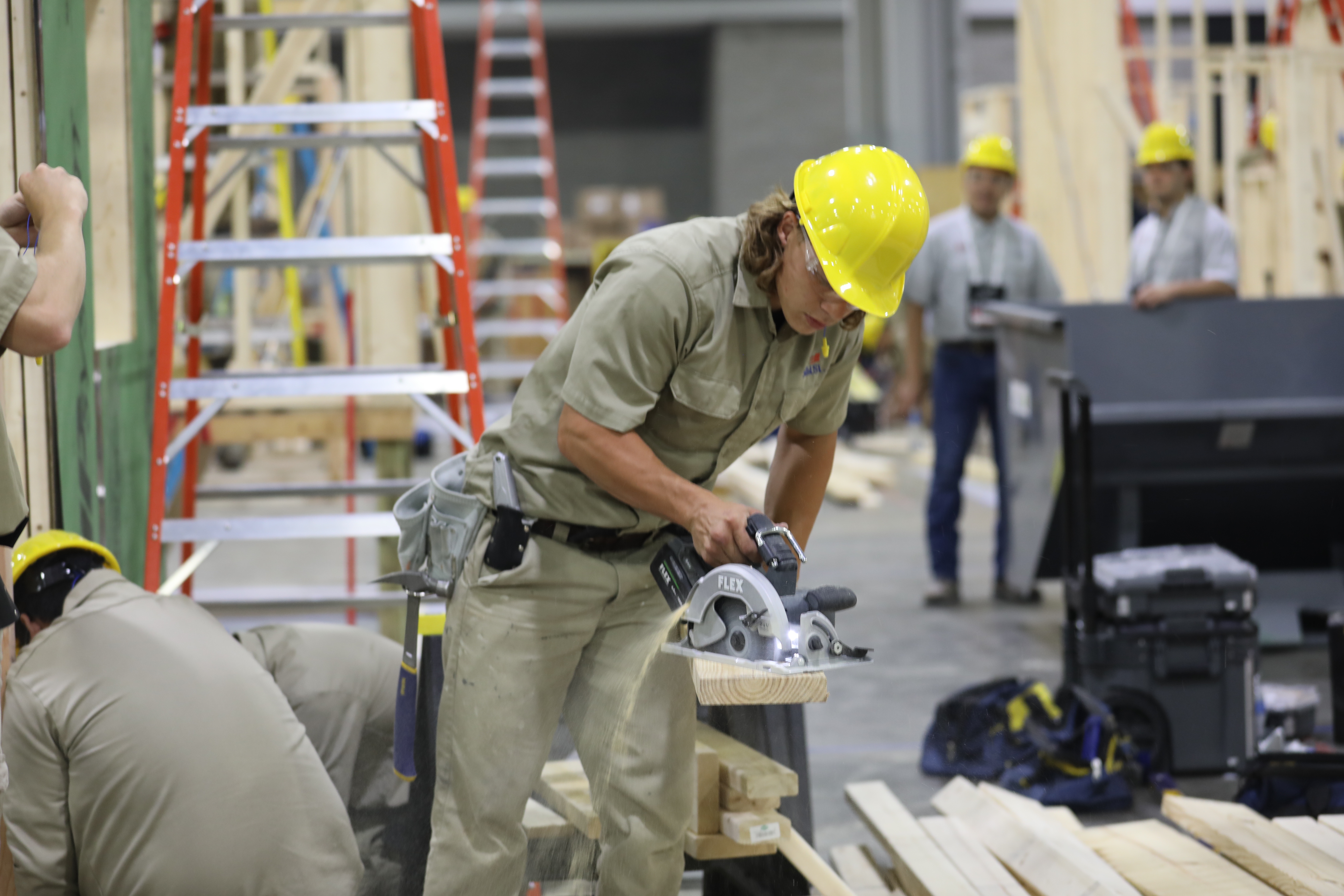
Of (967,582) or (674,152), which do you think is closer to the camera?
(967,582)

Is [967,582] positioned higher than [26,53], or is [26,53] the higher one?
[26,53]

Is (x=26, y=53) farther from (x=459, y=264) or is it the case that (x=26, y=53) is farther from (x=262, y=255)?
(x=459, y=264)

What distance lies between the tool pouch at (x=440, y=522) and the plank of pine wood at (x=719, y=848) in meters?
0.84

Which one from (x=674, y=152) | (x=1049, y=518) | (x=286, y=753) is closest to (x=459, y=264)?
(x=286, y=753)

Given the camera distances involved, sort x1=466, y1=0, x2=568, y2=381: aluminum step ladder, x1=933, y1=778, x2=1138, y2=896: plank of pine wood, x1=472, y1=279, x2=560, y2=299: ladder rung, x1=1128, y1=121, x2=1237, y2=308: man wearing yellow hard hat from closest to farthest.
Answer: x1=933, y1=778, x2=1138, y2=896: plank of pine wood, x1=1128, y1=121, x2=1237, y2=308: man wearing yellow hard hat, x1=472, y1=279, x2=560, y2=299: ladder rung, x1=466, y1=0, x2=568, y2=381: aluminum step ladder

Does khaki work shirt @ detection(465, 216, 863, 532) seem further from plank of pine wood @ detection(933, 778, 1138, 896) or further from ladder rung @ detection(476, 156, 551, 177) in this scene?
ladder rung @ detection(476, 156, 551, 177)

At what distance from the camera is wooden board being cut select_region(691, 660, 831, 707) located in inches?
92.9

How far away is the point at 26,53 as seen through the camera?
3037mm

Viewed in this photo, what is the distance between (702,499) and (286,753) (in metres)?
1.12

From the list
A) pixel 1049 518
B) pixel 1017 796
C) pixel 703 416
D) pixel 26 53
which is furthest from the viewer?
pixel 1049 518

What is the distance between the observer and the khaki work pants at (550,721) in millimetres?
2570

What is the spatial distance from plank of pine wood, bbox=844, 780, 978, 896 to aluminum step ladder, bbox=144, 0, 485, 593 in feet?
4.96

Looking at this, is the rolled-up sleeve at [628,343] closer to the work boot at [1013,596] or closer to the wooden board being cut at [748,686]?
the wooden board being cut at [748,686]

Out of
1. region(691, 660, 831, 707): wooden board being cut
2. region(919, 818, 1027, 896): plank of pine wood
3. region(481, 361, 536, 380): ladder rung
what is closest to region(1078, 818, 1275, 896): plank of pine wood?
region(919, 818, 1027, 896): plank of pine wood
